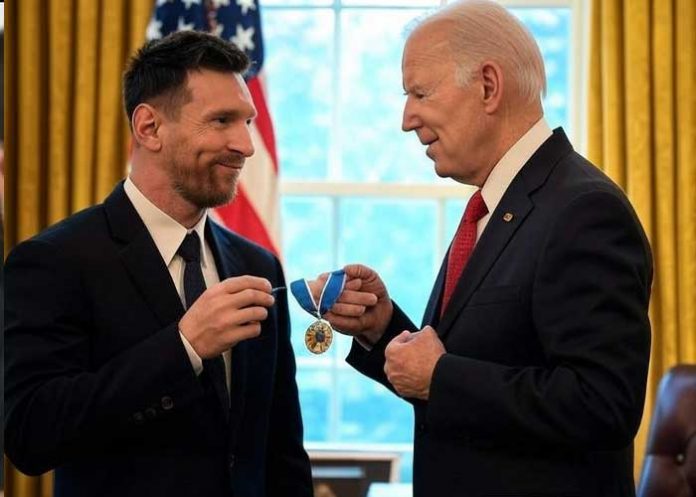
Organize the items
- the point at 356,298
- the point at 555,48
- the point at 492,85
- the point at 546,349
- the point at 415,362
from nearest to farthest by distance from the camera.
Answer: the point at 546,349, the point at 415,362, the point at 492,85, the point at 356,298, the point at 555,48

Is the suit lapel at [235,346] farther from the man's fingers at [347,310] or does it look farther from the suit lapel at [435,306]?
the suit lapel at [435,306]

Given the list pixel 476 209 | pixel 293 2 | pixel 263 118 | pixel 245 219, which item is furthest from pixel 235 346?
pixel 293 2

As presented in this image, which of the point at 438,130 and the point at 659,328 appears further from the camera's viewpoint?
the point at 659,328

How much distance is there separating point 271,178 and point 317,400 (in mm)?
1034

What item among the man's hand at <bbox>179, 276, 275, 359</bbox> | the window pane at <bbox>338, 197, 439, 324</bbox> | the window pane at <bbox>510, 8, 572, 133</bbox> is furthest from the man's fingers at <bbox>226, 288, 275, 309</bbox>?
the window pane at <bbox>510, 8, 572, 133</bbox>

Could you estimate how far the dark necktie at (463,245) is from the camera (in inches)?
81.4

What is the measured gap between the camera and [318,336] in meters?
2.19

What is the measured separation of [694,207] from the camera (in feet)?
14.1

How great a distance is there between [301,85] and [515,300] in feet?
9.93

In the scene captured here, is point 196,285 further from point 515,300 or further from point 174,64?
point 515,300

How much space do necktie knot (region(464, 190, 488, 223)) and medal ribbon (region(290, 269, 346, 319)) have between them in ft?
0.97

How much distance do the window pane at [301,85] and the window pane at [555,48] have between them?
34.2 inches

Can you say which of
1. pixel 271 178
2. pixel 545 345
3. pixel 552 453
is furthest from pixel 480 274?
pixel 271 178

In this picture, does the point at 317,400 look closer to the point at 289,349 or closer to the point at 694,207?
the point at 694,207
